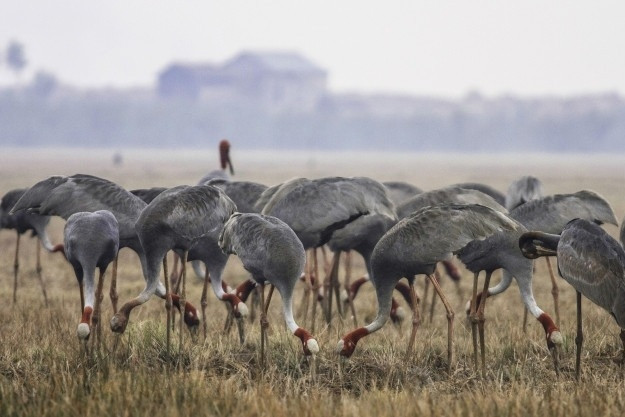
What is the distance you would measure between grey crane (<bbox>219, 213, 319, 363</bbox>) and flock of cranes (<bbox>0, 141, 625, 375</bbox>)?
11 millimetres

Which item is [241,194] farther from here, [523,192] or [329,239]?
[523,192]

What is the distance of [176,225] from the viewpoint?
7566 mm

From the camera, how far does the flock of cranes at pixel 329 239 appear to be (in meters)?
6.84

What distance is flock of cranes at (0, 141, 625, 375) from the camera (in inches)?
269

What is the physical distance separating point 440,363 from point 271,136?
146 m

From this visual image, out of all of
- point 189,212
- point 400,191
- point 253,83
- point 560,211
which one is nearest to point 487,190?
A: point 400,191

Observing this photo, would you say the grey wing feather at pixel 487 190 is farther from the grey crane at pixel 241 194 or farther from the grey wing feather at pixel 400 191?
the grey crane at pixel 241 194

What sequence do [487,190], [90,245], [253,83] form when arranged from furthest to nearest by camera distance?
1. [253,83]
2. [487,190]
3. [90,245]

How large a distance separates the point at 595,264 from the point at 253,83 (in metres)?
175

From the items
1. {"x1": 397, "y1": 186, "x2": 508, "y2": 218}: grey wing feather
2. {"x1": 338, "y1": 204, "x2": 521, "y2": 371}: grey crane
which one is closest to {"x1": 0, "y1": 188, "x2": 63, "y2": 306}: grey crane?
{"x1": 397, "y1": 186, "x2": 508, "y2": 218}: grey wing feather

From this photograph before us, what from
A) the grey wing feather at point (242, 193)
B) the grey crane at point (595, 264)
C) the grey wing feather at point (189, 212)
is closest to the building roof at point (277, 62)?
the grey wing feather at point (242, 193)

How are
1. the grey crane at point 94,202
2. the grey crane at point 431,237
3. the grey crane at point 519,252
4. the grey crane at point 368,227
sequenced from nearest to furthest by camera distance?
the grey crane at point 431,237, the grey crane at point 519,252, the grey crane at point 94,202, the grey crane at point 368,227

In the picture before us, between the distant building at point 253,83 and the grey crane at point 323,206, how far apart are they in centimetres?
15938

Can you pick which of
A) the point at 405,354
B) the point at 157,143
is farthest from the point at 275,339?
the point at 157,143
